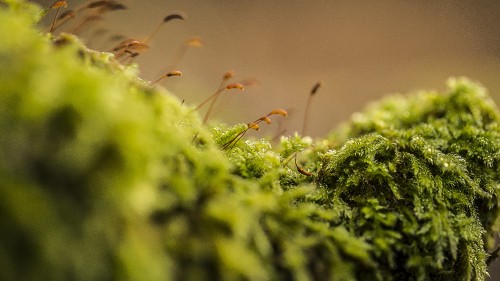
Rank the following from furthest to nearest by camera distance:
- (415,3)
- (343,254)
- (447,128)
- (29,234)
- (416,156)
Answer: (415,3)
(447,128)
(416,156)
(343,254)
(29,234)

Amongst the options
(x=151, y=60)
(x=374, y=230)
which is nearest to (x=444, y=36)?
(x=151, y=60)

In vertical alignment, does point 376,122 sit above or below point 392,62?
below

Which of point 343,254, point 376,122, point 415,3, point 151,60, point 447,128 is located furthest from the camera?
point 415,3

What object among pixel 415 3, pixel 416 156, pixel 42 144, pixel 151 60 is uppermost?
pixel 415 3

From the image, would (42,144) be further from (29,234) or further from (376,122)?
(376,122)

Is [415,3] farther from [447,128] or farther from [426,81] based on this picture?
[447,128]

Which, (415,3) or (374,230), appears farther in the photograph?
(415,3)

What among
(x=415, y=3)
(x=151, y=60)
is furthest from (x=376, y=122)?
(x=415, y=3)
